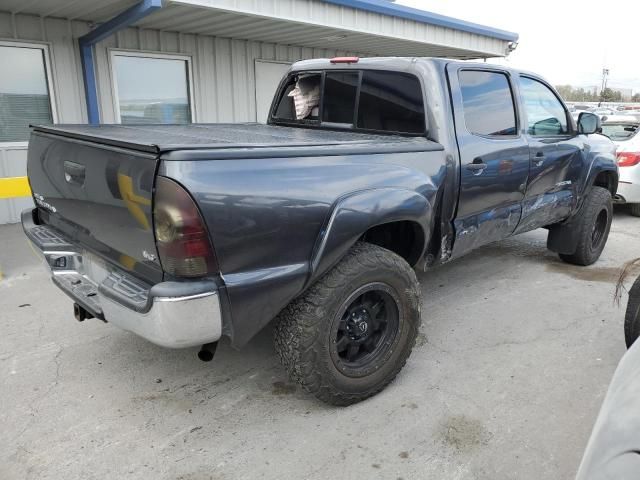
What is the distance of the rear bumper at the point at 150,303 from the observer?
218 cm

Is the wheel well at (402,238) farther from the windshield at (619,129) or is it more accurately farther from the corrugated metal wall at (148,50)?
the windshield at (619,129)

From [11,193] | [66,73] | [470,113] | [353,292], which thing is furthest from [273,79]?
[353,292]

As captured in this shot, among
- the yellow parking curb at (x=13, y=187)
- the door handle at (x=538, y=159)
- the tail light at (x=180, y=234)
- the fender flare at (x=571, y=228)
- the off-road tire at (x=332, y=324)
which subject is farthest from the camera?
the fender flare at (x=571, y=228)

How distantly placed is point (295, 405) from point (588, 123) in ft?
13.0

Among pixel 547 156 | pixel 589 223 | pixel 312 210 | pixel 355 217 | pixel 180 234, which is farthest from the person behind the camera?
pixel 589 223

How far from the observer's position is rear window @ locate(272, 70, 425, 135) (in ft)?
11.8

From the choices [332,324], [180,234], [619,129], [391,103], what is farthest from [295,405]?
[619,129]

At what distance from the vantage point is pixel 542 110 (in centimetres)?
461

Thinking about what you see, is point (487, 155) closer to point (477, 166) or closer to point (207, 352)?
point (477, 166)

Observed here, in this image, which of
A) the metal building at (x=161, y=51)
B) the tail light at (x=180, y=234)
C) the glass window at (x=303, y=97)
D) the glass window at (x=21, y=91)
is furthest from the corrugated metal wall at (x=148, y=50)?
the tail light at (x=180, y=234)

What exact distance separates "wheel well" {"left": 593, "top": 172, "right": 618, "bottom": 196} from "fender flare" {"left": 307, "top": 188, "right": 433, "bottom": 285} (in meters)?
3.45

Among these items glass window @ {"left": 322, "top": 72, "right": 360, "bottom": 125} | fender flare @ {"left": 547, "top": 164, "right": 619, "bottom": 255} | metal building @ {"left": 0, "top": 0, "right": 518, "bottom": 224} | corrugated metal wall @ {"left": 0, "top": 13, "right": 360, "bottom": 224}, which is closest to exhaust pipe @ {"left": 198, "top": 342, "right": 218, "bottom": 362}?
glass window @ {"left": 322, "top": 72, "right": 360, "bottom": 125}

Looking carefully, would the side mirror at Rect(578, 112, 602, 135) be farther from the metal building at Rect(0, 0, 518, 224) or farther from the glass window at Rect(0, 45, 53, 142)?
the glass window at Rect(0, 45, 53, 142)

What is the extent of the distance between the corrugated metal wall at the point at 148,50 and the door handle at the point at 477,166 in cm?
623
